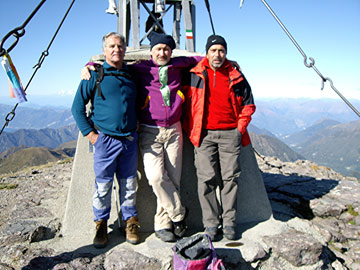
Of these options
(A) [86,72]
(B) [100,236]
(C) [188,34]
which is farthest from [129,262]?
(C) [188,34]

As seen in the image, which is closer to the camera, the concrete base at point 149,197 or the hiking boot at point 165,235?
the hiking boot at point 165,235

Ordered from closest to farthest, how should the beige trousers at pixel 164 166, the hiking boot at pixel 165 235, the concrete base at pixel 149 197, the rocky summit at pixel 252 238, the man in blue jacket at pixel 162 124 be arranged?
the rocky summit at pixel 252 238, the man in blue jacket at pixel 162 124, the beige trousers at pixel 164 166, the hiking boot at pixel 165 235, the concrete base at pixel 149 197

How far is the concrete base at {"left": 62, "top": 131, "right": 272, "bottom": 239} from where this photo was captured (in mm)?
4727

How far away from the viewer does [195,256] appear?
3.62 metres

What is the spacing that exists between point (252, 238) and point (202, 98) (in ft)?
7.64

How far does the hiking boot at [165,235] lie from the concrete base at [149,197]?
15.2 inches

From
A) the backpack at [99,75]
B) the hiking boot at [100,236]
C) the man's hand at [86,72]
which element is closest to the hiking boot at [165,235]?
the hiking boot at [100,236]

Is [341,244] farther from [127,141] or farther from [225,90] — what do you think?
[127,141]

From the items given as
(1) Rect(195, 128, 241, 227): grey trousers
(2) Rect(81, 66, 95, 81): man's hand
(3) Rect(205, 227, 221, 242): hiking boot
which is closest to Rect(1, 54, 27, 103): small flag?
(2) Rect(81, 66, 95, 81): man's hand

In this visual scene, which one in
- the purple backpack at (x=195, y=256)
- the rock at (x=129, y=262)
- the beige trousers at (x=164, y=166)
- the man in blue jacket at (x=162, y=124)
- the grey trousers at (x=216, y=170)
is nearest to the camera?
the purple backpack at (x=195, y=256)

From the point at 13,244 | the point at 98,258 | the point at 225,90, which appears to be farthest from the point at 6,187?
the point at 225,90

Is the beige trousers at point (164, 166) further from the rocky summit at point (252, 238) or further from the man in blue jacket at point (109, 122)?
A: the rocky summit at point (252, 238)

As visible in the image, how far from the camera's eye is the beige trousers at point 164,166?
4.26 m

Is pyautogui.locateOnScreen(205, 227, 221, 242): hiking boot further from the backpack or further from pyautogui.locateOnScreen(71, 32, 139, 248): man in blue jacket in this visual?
the backpack
